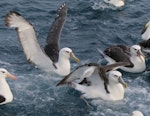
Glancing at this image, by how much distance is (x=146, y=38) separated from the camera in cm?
1777

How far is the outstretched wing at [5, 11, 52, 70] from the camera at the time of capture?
45.1ft

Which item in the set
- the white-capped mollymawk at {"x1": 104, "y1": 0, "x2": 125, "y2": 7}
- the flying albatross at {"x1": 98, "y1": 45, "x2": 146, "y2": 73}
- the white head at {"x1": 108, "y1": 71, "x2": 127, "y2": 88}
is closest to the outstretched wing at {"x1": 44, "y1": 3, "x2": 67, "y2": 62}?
the flying albatross at {"x1": 98, "y1": 45, "x2": 146, "y2": 73}

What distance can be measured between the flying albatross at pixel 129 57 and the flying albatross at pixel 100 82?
157 cm

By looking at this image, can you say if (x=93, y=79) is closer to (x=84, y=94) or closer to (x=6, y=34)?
(x=84, y=94)

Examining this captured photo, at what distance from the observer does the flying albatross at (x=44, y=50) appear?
13953mm

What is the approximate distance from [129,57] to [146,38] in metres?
2.00

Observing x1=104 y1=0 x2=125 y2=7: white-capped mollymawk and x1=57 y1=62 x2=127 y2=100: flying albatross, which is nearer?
x1=57 y1=62 x2=127 y2=100: flying albatross

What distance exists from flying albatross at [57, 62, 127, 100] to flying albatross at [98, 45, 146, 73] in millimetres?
1566

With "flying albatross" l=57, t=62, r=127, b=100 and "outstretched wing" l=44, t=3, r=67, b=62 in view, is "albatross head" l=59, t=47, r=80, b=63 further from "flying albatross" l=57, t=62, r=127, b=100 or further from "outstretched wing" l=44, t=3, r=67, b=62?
"flying albatross" l=57, t=62, r=127, b=100

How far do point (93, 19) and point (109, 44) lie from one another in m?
2.37

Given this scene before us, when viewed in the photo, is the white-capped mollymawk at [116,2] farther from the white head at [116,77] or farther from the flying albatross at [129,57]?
the white head at [116,77]

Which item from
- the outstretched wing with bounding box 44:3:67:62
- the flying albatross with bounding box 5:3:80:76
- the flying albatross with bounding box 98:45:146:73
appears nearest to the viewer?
the flying albatross with bounding box 5:3:80:76

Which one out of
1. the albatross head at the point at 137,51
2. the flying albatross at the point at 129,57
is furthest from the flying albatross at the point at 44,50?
the albatross head at the point at 137,51

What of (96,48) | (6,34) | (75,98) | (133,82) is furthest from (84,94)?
(6,34)
